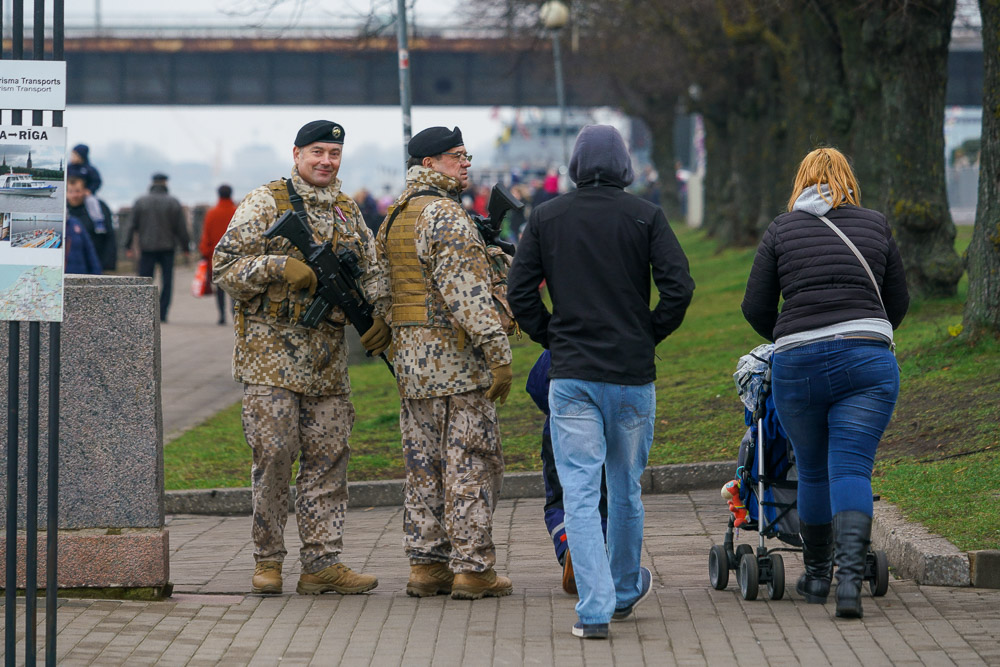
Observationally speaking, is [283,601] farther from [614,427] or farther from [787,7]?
[787,7]

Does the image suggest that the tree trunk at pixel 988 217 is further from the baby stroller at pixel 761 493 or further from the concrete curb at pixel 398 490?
the baby stroller at pixel 761 493

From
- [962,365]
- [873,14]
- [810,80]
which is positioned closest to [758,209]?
[810,80]

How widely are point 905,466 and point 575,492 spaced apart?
3.22 meters

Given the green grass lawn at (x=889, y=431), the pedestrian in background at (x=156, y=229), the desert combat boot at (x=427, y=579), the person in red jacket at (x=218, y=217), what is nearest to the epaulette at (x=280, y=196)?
the desert combat boot at (x=427, y=579)

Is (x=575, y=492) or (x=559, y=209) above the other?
(x=559, y=209)

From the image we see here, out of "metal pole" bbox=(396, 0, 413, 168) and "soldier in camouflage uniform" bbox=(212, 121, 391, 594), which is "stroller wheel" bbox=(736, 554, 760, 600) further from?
"metal pole" bbox=(396, 0, 413, 168)

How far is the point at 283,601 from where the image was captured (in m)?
6.20

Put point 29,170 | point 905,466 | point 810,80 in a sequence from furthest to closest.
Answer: point 810,80
point 905,466
point 29,170

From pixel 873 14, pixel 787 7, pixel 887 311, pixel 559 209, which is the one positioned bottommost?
pixel 887 311

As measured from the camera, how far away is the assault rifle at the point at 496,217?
6320 millimetres

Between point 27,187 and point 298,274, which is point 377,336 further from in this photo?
point 27,187

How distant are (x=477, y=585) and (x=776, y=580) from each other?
121 centimetres

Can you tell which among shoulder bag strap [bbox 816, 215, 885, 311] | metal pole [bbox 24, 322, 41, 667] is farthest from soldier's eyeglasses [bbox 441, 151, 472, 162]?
metal pole [bbox 24, 322, 41, 667]

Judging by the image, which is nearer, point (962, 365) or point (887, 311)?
point (887, 311)
